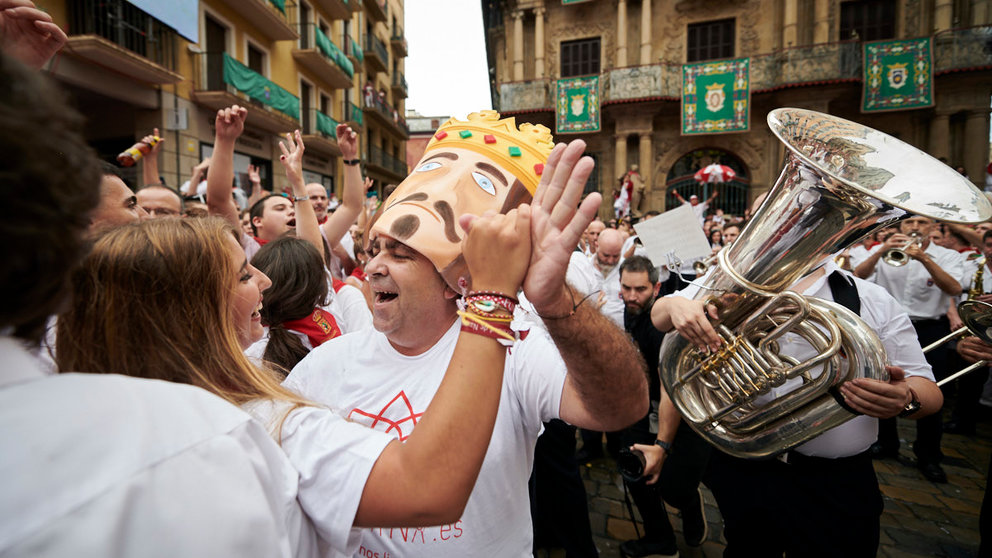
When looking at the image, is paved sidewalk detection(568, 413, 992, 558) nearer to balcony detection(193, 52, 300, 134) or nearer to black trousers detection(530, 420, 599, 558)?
black trousers detection(530, 420, 599, 558)

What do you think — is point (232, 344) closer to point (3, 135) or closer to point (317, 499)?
point (317, 499)

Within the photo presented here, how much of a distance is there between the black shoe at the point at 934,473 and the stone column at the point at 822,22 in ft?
56.5

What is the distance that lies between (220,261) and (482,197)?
2.64 feet

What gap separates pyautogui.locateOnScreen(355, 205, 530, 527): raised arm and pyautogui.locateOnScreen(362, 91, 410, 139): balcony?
84.5 ft

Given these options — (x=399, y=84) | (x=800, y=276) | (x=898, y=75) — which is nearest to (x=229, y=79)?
(x=800, y=276)

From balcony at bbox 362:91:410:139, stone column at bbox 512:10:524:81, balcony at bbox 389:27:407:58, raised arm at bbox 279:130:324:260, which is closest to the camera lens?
raised arm at bbox 279:130:324:260

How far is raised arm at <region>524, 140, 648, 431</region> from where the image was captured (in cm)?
101

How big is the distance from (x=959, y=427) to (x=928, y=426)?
1.58 meters

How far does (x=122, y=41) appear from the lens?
1034 centimetres

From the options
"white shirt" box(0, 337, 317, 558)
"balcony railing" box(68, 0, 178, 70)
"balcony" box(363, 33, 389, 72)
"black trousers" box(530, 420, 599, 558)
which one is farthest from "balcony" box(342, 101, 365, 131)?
"white shirt" box(0, 337, 317, 558)

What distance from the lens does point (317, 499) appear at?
36.7 inches

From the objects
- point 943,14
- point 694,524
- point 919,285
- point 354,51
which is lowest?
point 694,524

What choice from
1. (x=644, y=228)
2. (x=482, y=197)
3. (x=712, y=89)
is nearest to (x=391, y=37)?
(x=712, y=89)

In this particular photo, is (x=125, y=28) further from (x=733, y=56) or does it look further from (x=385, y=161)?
(x=733, y=56)
